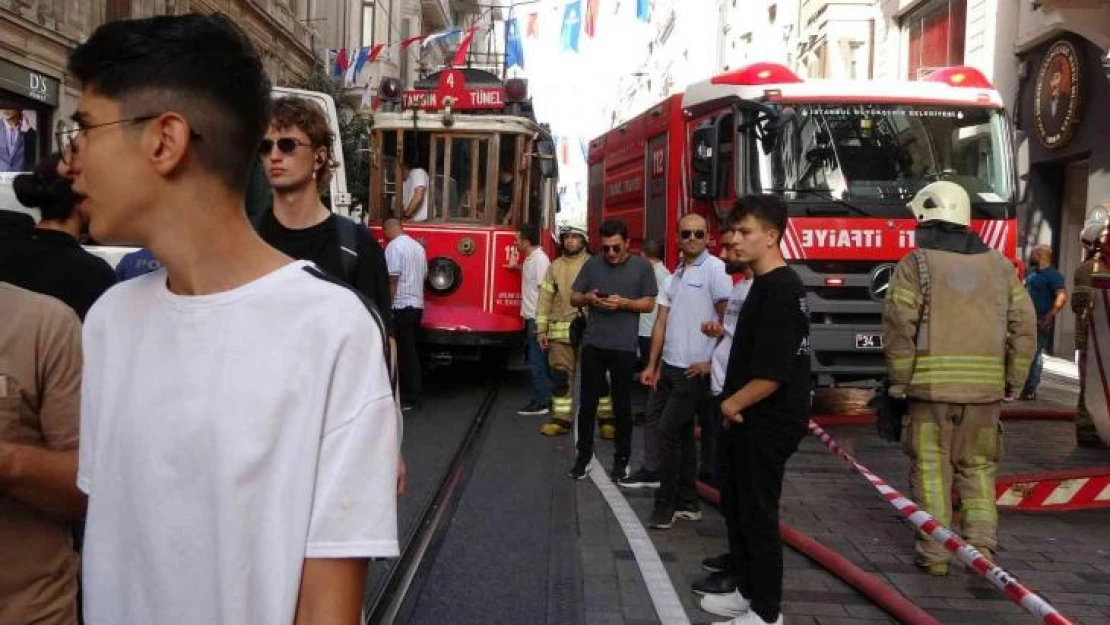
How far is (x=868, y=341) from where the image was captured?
9672 mm

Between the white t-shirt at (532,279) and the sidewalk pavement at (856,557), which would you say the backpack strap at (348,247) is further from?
the white t-shirt at (532,279)

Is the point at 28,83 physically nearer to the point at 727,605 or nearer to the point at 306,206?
the point at 306,206

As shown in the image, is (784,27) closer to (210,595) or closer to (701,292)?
(701,292)

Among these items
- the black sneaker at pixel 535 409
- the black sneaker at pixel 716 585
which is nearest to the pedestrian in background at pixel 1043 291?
the black sneaker at pixel 535 409

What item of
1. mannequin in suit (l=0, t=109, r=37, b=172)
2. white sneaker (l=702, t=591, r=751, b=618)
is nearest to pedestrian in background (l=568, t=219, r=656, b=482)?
white sneaker (l=702, t=591, r=751, b=618)

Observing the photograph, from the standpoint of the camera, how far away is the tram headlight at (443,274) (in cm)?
1163

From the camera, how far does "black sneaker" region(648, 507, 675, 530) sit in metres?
6.25

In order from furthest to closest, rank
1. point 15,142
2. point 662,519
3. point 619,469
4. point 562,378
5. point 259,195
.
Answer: point 15,142 < point 562,378 < point 619,469 < point 259,195 < point 662,519

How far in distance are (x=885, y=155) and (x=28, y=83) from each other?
11.7 m

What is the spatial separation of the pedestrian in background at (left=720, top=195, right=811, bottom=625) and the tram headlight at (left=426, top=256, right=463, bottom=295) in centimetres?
721

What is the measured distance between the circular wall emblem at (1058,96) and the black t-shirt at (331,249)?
16725 mm

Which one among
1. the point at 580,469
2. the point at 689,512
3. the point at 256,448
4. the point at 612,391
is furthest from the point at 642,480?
the point at 256,448

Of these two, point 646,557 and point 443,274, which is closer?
point 646,557

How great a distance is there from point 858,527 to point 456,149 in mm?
6974
